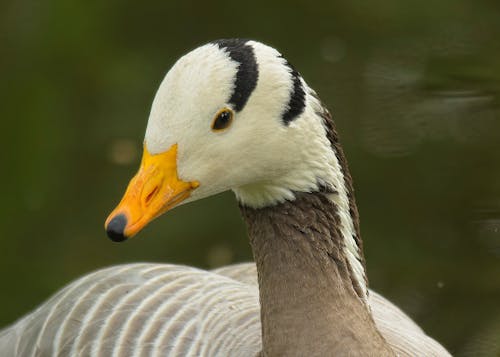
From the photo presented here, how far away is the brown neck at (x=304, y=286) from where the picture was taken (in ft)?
10.5

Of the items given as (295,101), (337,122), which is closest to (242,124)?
(295,101)

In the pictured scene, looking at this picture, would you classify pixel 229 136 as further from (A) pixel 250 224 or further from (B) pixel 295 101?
(A) pixel 250 224

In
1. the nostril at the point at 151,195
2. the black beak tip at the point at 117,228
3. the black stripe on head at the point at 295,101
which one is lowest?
the black beak tip at the point at 117,228

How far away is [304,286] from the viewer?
3244 mm

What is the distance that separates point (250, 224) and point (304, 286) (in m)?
0.26

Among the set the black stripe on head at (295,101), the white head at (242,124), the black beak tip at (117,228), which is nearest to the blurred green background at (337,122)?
the white head at (242,124)

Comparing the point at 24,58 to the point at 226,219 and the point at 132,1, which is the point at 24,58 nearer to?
the point at 132,1

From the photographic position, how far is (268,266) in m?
3.26

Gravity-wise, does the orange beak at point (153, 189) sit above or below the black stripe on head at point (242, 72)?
below

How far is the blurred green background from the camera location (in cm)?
563

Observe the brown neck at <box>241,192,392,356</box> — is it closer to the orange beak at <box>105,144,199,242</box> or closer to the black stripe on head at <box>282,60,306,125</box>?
the black stripe on head at <box>282,60,306,125</box>

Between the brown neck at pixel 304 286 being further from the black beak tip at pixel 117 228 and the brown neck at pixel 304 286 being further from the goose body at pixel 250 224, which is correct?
the black beak tip at pixel 117 228

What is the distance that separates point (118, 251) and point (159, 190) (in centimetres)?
313

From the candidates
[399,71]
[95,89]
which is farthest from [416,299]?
[95,89]
